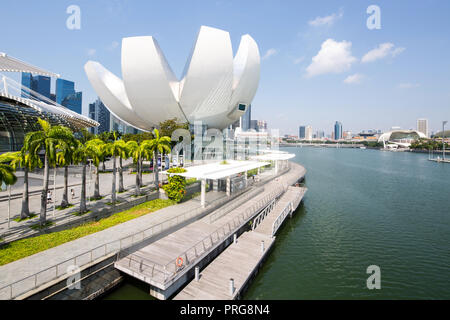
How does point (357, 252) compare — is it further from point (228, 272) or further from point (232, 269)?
point (228, 272)

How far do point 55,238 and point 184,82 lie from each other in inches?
1281

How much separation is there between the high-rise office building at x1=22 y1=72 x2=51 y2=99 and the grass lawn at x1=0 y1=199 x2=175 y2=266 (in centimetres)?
22816

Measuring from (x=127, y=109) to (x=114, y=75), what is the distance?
292 inches

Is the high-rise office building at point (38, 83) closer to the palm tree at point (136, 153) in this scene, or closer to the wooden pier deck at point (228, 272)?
the palm tree at point (136, 153)

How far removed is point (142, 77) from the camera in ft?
124

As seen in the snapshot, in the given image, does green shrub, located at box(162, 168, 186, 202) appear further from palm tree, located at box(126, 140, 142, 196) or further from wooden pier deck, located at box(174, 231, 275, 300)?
wooden pier deck, located at box(174, 231, 275, 300)

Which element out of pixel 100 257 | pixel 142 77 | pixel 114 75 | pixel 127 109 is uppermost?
pixel 114 75

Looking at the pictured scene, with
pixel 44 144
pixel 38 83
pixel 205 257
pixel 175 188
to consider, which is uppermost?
pixel 38 83

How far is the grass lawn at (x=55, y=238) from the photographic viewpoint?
388 inches

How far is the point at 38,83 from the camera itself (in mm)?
189000

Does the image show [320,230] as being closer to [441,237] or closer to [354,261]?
[354,261]

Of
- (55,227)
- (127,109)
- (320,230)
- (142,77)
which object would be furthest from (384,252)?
(127,109)

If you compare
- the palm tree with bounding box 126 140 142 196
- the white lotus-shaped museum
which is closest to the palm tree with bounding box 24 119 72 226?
the palm tree with bounding box 126 140 142 196

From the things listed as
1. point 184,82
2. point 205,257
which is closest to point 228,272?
point 205,257
